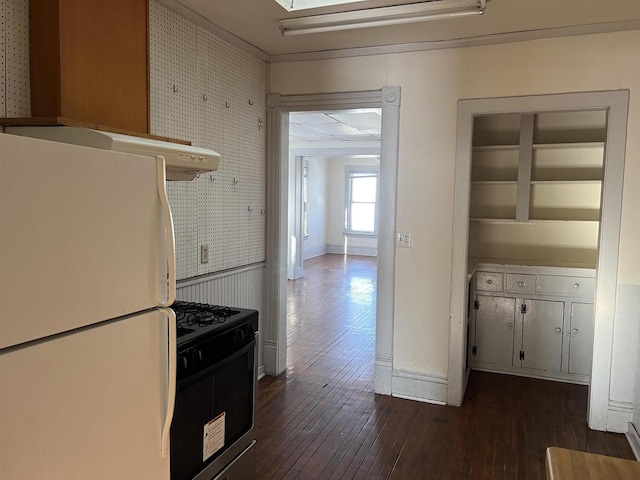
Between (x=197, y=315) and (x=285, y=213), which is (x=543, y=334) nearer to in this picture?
(x=285, y=213)

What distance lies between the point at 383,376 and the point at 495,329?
1.10 m

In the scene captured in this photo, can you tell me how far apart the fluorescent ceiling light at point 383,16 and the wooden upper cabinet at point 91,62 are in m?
0.99

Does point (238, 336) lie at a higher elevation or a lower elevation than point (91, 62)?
lower

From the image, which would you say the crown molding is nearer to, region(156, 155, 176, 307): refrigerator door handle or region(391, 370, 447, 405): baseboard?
region(391, 370, 447, 405): baseboard

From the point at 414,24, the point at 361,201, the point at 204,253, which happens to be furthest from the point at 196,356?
the point at 361,201

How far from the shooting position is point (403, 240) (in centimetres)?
353

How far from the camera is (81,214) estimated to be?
1208mm

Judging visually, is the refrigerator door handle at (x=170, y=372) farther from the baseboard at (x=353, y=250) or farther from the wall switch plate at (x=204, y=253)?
the baseboard at (x=353, y=250)

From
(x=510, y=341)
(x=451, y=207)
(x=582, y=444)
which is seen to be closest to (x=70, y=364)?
(x=451, y=207)

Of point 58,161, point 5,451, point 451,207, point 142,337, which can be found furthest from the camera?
point 451,207

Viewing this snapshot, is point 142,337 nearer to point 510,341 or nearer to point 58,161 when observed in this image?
point 58,161

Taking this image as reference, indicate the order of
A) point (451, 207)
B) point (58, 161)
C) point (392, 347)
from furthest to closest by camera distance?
point (392, 347)
point (451, 207)
point (58, 161)

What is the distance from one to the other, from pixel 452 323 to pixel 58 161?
2867 mm

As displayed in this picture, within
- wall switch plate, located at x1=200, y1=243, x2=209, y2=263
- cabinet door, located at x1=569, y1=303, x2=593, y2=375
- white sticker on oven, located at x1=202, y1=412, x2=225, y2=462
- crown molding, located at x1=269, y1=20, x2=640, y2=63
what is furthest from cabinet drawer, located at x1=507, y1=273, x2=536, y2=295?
white sticker on oven, located at x1=202, y1=412, x2=225, y2=462
